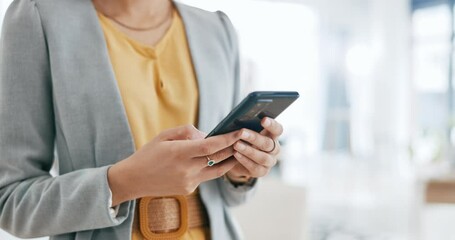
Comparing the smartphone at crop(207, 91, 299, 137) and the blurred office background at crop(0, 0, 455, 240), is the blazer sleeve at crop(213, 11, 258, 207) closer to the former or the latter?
the smartphone at crop(207, 91, 299, 137)

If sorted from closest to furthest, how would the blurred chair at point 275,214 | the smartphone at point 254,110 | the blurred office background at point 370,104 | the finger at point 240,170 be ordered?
1. the smartphone at point 254,110
2. the finger at point 240,170
3. the blurred chair at point 275,214
4. the blurred office background at point 370,104

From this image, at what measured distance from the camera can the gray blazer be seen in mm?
444

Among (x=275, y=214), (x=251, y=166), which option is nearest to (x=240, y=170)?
(x=251, y=166)

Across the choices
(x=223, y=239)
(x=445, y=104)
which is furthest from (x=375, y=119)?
(x=223, y=239)

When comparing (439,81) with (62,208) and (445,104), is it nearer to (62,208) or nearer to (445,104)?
(445,104)

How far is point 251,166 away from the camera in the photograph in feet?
1.52

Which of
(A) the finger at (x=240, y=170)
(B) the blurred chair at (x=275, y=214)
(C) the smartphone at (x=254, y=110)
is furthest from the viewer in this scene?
(B) the blurred chair at (x=275, y=214)

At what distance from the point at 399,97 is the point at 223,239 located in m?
4.09

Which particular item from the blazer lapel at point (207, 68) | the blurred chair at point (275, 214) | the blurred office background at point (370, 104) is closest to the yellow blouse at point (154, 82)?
the blazer lapel at point (207, 68)

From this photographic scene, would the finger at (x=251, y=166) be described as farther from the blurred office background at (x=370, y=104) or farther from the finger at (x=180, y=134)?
the blurred office background at (x=370, y=104)

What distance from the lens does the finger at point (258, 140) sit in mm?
410

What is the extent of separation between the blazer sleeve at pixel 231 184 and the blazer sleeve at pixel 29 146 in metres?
0.13

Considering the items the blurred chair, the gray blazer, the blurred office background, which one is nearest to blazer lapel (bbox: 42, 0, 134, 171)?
the gray blazer

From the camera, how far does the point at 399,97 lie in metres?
4.38
